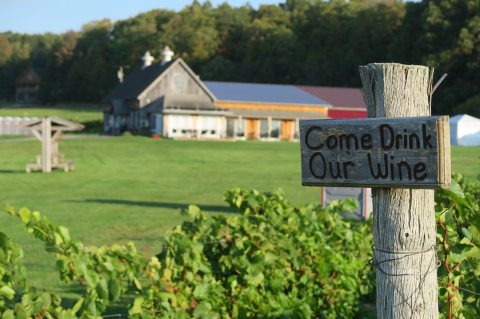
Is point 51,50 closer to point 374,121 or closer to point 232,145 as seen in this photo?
point 232,145

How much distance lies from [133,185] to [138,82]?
39.3 metres

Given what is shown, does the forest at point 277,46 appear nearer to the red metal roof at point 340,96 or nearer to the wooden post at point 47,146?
the red metal roof at point 340,96

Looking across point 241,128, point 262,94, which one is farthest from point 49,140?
point 262,94

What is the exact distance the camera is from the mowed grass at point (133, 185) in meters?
13.5

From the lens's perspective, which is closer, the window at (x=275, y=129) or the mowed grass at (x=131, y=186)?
the mowed grass at (x=131, y=186)

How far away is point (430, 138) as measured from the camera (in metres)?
2.92

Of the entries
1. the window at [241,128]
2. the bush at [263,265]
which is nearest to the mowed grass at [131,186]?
the bush at [263,265]

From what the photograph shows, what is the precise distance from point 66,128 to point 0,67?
8651cm

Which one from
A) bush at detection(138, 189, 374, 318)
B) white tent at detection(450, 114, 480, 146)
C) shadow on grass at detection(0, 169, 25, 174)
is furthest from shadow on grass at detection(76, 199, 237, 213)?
white tent at detection(450, 114, 480, 146)

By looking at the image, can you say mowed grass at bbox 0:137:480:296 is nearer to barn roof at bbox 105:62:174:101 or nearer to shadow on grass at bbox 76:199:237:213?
shadow on grass at bbox 76:199:237:213

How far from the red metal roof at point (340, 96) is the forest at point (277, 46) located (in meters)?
3.13

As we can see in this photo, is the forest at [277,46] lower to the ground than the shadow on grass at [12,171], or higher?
higher

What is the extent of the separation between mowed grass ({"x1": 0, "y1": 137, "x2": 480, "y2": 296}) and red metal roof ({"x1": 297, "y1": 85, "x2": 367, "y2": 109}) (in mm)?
18489

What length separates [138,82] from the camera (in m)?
60.8
